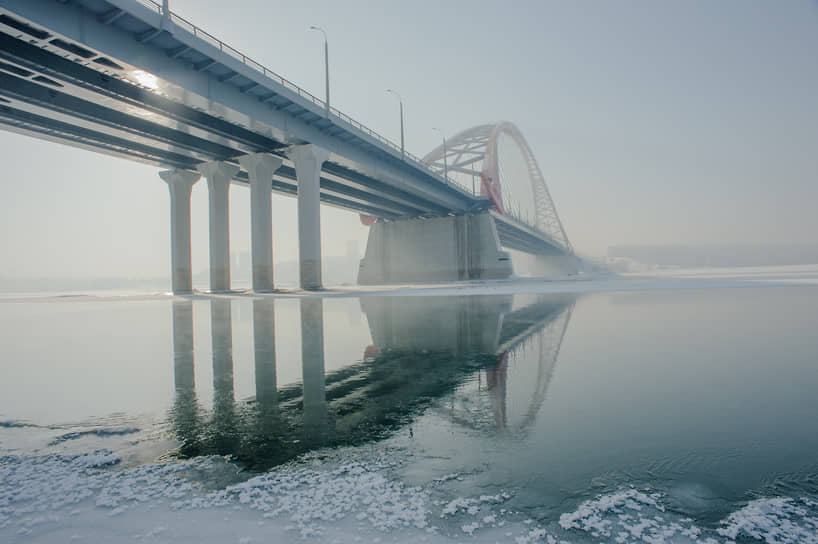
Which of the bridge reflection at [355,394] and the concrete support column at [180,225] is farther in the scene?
the concrete support column at [180,225]

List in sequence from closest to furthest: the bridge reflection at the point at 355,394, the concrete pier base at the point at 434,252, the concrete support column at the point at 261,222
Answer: the bridge reflection at the point at 355,394 < the concrete support column at the point at 261,222 < the concrete pier base at the point at 434,252

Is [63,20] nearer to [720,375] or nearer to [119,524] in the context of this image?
[119,524]

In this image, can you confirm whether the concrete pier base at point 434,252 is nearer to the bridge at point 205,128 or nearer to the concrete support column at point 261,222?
the bridge at point 205,128

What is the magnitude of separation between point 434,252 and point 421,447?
66.1 m

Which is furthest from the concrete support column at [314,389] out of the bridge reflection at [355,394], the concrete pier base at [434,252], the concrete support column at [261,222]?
the concrete pier base at [434,252]

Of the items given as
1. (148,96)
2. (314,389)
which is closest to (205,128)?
(148,96)

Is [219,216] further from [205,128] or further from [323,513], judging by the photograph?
[323,513]

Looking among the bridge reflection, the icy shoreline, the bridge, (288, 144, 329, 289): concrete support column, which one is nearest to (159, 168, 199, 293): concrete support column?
the bridge

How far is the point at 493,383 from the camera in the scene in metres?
4.92

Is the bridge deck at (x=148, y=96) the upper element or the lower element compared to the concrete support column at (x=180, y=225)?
upper

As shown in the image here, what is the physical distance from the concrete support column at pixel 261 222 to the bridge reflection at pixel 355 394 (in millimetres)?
27837

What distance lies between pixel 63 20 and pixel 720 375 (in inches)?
1023

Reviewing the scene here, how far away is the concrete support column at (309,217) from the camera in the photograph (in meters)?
35.3

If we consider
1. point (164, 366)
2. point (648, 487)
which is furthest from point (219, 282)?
point (648, 487)
